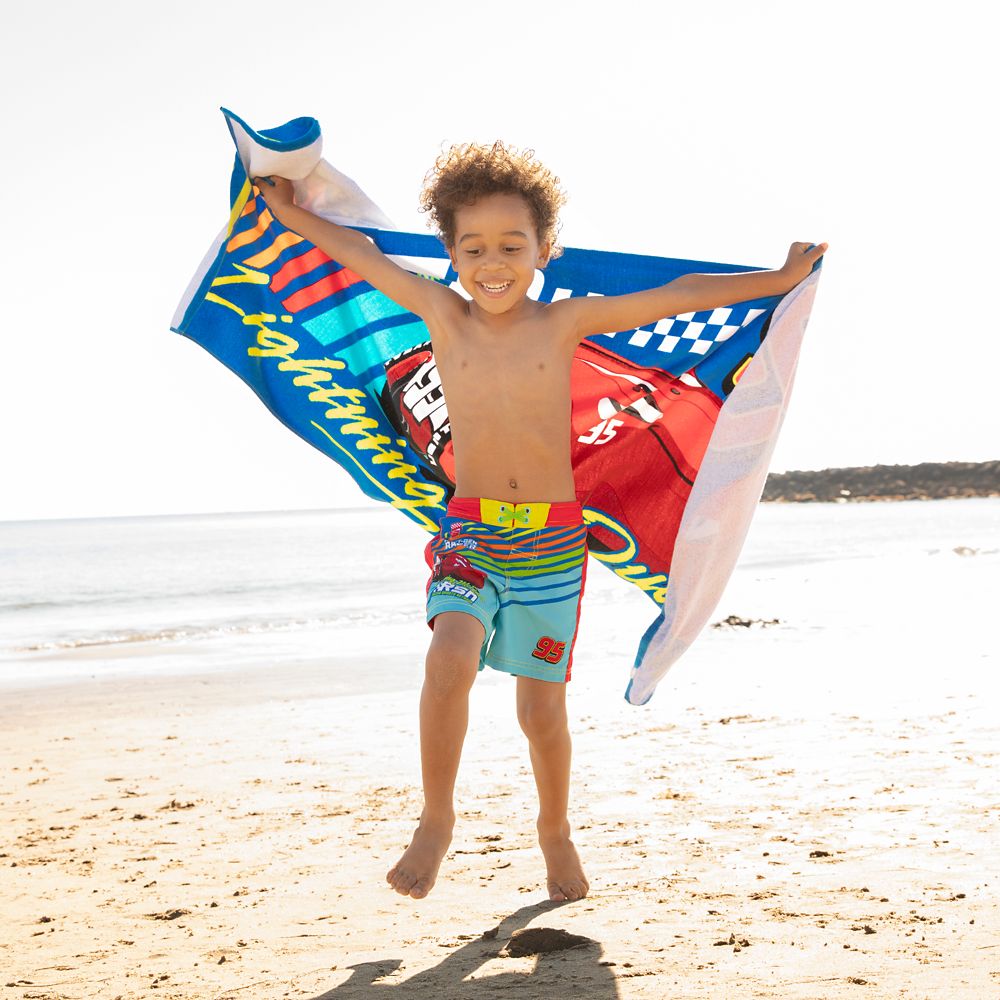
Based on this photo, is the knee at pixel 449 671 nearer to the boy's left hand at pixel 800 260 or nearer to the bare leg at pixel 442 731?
the bare leg at pixel 442 731

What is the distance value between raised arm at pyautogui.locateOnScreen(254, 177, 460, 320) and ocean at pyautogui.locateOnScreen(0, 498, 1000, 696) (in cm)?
611

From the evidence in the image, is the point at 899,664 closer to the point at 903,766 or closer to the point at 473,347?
the point at 903,766

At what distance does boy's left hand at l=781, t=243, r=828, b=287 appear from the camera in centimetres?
404

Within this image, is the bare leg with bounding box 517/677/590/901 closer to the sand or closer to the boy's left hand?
the sand

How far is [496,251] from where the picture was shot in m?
3.65

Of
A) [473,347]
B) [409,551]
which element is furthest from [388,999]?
[409,551]

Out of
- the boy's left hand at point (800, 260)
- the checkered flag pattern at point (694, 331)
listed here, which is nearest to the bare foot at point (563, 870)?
the checkered flag pattern at point (694, 331)

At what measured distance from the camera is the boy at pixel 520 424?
3619 millimetres

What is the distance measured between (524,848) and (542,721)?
2.66 feet

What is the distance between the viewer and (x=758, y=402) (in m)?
4.23

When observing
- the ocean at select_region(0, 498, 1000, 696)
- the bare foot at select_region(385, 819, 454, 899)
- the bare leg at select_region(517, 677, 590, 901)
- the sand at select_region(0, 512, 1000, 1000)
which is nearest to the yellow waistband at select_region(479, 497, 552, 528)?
the bare leg at select_region(517, 677, 590, 901)

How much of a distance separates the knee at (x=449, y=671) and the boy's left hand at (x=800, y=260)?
72.2 inches

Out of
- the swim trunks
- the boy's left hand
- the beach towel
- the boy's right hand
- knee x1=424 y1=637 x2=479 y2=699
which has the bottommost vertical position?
knee x1=424 y1=637 x2=479 y2=699

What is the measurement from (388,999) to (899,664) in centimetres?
641
